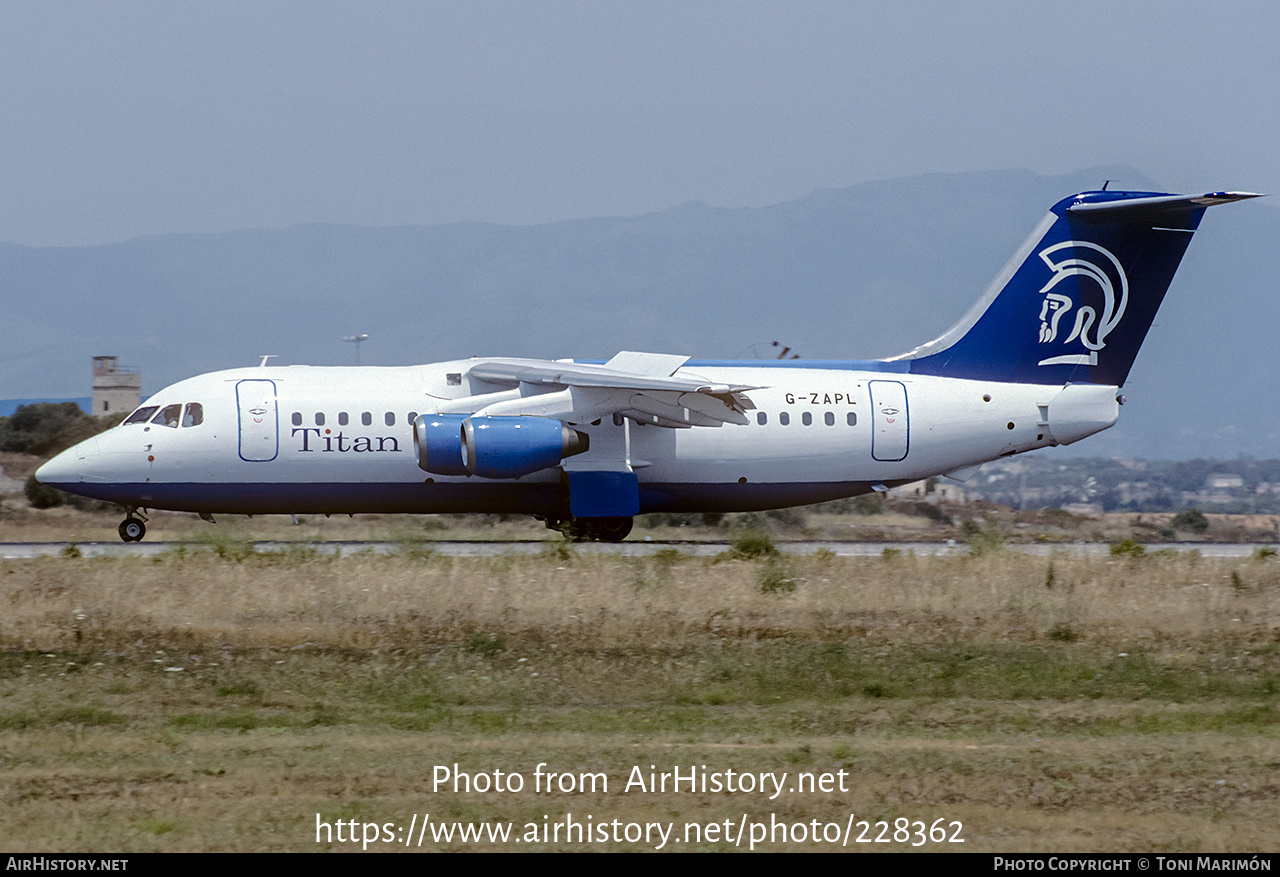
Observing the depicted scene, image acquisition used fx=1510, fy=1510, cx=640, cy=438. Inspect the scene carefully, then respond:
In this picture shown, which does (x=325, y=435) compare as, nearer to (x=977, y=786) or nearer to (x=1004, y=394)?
(x=1004, y=394)

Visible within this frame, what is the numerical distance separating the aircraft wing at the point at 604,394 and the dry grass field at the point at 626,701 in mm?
4272

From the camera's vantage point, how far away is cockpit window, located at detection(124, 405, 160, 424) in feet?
78.6

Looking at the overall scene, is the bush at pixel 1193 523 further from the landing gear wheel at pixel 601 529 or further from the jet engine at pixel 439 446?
the jet engine at pixel 439 446

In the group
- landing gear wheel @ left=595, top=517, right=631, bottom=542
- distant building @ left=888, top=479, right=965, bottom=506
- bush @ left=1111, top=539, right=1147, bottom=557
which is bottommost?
distant building @ left=888, top=479, right=965, bottom=506

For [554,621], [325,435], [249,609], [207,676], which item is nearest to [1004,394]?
[325,435]

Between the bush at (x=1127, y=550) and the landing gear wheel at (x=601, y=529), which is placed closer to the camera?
the bush at (x=1127, y=550)

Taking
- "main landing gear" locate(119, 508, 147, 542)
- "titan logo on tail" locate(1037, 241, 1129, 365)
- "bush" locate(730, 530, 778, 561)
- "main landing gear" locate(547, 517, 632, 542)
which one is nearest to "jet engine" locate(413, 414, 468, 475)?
"main landing gear" locate(547, 517, 632, 542)

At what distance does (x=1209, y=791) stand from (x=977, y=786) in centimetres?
145

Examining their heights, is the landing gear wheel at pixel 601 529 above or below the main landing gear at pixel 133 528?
below

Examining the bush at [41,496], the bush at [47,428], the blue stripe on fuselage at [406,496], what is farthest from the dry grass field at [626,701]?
the bush at [47,428]

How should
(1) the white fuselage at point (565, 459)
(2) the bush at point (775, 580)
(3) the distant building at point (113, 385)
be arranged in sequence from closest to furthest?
(2) the bush at point (775, 580)
(1) the white fuselage at point (565, 459)
(3) the distant building at point (113, 385)

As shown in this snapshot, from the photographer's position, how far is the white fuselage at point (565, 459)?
23469 mm

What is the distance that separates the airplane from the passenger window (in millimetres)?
35

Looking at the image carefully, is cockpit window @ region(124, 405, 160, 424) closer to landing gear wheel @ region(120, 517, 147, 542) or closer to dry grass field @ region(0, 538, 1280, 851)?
landing gear wheel @ region(120, 517, 147, 542)
